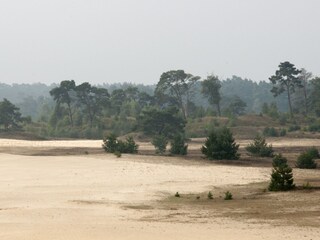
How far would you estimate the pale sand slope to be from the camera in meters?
12.2

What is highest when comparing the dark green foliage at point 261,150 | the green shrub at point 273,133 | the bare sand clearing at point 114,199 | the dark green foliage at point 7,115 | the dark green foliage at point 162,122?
the dark green foliage at point 7,115

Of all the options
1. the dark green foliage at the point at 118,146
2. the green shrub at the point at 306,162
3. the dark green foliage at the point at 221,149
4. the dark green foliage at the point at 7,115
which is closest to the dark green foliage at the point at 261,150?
the dark green foliage at the point at 221,149

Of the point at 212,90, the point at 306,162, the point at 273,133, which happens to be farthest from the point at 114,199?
the point at 212,90

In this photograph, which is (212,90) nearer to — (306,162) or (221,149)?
(221,149)

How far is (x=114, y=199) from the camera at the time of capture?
18.7 meters

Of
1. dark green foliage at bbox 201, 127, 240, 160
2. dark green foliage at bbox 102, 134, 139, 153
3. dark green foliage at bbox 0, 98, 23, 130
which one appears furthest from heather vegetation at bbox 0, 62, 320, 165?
Answer: dark green foliage at bbox 201, 127, 240, 160

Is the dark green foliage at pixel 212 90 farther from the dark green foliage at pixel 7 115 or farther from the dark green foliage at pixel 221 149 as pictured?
the dark green foliage at pixel 221 149

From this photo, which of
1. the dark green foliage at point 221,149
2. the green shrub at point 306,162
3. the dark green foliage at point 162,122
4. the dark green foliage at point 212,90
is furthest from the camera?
the dark green foliage at point 212,90

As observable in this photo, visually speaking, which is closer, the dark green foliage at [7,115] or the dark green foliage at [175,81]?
the dark green foliage at [7,115]

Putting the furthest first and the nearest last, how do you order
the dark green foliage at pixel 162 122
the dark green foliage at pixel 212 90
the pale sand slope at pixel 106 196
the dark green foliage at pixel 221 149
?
the dark green foliage at pixel 212 90 < the dark green foliage at pixel 162 122 < the dark green foliage at pixel 221 149 < the pale sand slope at pixel 106 196

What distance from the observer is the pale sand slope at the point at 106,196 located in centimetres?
1225

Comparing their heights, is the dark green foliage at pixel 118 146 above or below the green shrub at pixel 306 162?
above

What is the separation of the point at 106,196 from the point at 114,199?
0.79 meters

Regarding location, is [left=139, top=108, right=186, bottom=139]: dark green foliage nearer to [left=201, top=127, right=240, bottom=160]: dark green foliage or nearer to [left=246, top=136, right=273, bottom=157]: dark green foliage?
[left=246, top=136, right=273, bottom=157]: dark green foliage
